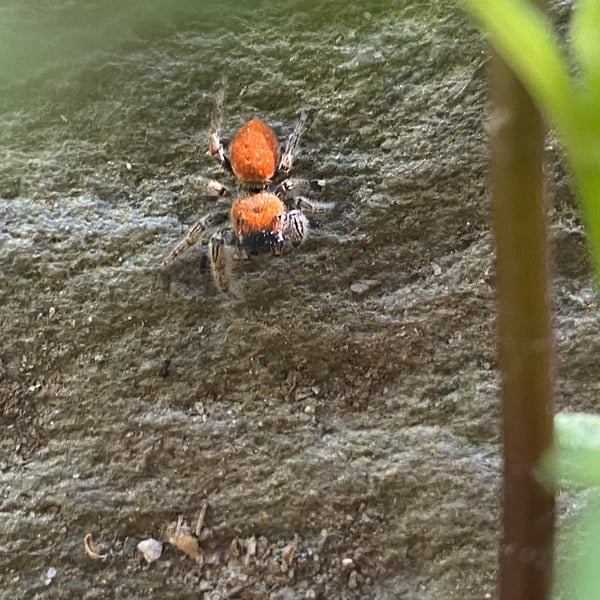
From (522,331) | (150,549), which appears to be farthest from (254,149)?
(522,331)

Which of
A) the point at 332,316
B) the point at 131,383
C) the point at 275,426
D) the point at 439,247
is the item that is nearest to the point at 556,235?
the point at 439,247

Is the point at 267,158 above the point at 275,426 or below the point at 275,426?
above

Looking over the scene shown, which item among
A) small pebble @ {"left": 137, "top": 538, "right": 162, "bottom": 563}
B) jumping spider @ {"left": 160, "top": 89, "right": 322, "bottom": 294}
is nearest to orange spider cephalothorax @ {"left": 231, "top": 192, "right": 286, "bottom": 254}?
jumping spider @ {"left": 160, "top": 89, "right": 322, "bottom": 294}

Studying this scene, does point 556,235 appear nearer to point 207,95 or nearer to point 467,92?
point 467,92

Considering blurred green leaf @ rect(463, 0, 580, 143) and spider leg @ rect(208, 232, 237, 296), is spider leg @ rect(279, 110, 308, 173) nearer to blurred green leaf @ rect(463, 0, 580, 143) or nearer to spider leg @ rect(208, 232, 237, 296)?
spider leg @ rect(208, 232, 237, 296)

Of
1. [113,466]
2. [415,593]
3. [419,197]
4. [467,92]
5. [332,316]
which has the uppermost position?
[467,92]

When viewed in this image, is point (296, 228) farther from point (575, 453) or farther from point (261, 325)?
point (575, 453)
